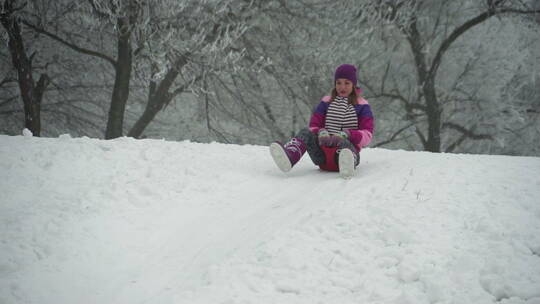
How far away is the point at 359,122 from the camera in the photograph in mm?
5176

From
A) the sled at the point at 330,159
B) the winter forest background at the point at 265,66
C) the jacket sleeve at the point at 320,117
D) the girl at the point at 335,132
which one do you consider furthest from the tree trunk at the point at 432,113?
the sled at the point at 330,159

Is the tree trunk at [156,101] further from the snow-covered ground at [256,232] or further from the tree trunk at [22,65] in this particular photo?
the snow-covered ground at [256,232]

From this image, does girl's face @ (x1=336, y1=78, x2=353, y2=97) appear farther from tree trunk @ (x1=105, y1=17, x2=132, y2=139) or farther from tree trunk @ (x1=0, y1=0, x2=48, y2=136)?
tree trunk @ (x1=0, y1=0, x2=48, y2=136)

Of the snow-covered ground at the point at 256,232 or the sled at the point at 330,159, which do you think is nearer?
the snow-covered ground at the point at 256,232

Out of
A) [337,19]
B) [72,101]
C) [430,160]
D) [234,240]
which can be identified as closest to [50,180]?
[234,240]

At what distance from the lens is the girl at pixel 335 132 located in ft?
16.0

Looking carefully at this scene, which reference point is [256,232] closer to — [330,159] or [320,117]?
[330,159]

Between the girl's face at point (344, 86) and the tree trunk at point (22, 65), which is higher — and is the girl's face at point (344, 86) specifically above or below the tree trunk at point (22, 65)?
below

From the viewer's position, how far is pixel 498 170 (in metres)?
4.29

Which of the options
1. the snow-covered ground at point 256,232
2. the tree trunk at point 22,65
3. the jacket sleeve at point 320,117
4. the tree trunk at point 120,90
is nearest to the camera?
the snow-covered ground at point 256,232

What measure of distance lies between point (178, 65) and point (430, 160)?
5429 millimetres

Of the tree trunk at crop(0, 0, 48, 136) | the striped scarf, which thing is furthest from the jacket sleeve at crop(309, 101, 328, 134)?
the tree trunk at crop(0, 0, 48, 136)

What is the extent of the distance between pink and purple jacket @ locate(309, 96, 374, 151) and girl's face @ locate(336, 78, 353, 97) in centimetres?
15

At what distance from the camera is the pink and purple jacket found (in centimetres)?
493
